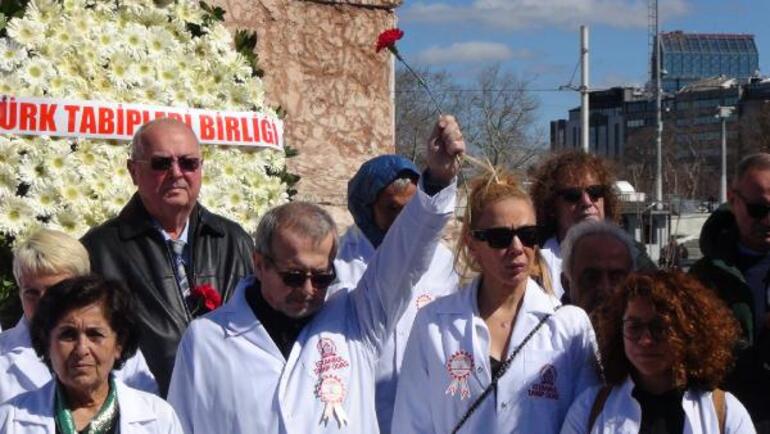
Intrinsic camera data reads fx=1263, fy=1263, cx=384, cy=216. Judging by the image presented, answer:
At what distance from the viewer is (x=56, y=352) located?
12.1 ft

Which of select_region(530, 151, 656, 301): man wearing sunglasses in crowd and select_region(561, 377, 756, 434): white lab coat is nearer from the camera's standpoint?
select_region(561, 377, 756, 434): white lab coat

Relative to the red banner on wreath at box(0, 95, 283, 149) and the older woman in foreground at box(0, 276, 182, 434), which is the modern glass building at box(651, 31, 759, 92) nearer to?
the red banner on wreath at box(0, 95, 283, 149)

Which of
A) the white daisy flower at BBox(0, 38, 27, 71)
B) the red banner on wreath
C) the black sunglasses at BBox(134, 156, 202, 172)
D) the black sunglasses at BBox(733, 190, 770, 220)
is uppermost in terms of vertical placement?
the white daisy flower at BBox(0, 38, 27, 71)

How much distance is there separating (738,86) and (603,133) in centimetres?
1127

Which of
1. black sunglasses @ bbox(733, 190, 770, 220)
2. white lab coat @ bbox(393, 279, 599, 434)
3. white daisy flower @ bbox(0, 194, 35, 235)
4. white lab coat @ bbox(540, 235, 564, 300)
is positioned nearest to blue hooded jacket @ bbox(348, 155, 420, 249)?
white lab coat @ bbox(540, 235, 564, 300)

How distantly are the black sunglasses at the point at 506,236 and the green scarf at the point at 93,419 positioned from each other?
1237 mm

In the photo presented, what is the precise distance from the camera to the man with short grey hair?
4.26m

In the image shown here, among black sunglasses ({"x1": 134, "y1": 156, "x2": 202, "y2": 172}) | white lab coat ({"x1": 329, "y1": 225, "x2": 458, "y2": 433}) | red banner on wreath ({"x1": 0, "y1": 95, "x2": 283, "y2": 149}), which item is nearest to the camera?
white lab coat ({"x1": 329, "y1": 225, "x2": 458, "y2": 433})

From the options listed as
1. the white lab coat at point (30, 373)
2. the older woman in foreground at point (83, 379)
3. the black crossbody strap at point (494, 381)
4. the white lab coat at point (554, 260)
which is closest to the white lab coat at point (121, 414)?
the older woman in foreground at point (83, 379)

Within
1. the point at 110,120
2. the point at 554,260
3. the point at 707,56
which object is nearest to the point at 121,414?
the point at 554,260

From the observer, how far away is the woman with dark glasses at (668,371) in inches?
146

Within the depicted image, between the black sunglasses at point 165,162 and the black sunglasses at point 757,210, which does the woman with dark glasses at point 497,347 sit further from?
the black sunglasses at point 165,162

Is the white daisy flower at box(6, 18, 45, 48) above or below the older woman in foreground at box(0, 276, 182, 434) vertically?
above

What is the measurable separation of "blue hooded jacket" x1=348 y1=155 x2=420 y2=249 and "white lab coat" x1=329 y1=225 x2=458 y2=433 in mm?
44
